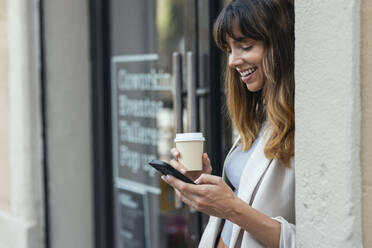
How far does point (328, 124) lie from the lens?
5.22ft

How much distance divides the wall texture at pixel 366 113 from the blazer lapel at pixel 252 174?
34 cm

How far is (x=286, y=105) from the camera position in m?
1.81

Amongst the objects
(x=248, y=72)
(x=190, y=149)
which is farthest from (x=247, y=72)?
(x=190, y=149)

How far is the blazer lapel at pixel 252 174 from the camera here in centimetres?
178

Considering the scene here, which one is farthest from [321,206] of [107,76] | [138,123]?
[107,76]

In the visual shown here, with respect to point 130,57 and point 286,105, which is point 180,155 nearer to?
point 286,105

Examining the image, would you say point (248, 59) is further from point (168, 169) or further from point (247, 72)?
point (168, 169)

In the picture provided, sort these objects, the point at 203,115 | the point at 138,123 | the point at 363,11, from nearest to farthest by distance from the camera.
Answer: the point at 363,11, the point at 203,115, the point at 138,123

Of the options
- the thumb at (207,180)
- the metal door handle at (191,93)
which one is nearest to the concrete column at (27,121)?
the metal door handle at (191,93)

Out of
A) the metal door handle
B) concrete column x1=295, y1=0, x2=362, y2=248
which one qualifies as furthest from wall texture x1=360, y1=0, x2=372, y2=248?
the metal door handle

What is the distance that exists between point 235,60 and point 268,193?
461mm

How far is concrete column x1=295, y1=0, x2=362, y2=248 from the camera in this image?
1.53m

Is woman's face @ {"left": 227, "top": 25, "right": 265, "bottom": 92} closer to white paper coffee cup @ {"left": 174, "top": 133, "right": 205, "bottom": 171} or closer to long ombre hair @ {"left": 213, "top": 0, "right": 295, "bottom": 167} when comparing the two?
long ombre hair @ {"left": 213, "top": 0, "right": 295, "bottom": 167}

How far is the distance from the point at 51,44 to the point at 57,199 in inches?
44.0
